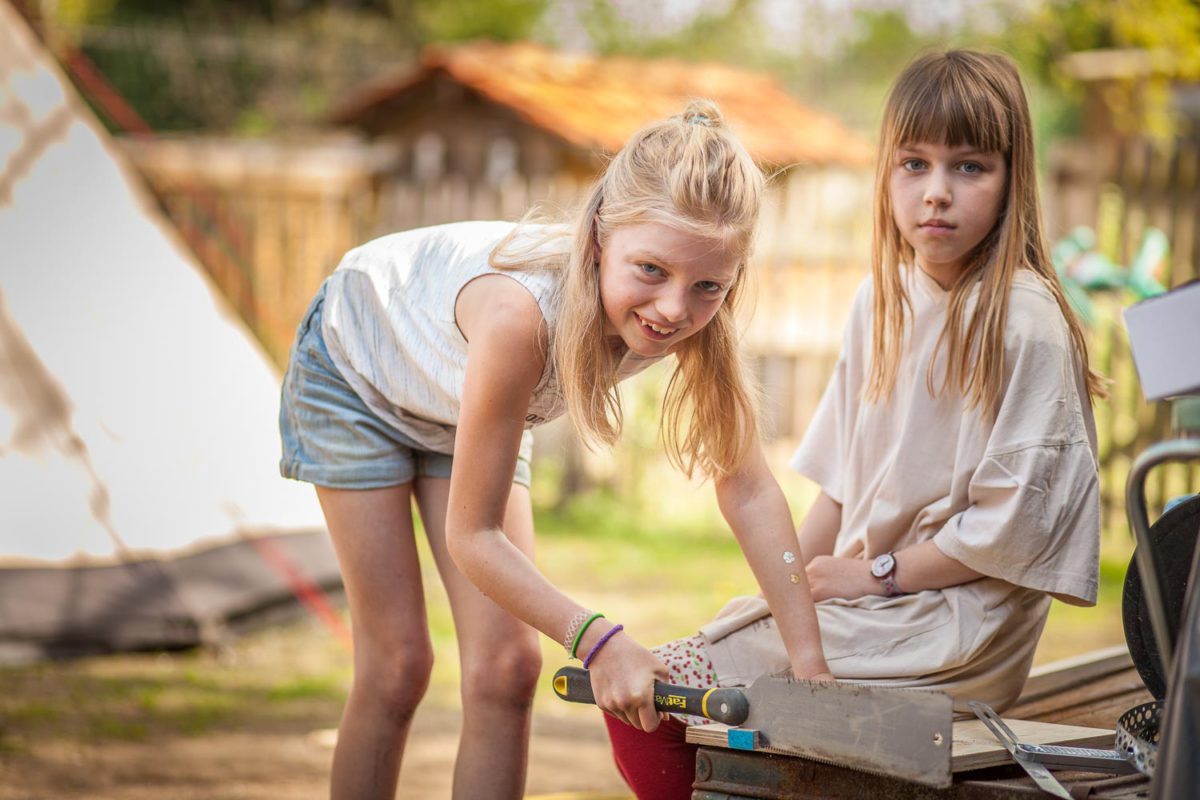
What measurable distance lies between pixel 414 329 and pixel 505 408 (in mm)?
396

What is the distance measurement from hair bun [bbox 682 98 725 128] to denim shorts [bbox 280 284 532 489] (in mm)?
646

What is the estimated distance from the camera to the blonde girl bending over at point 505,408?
1729 millimetres

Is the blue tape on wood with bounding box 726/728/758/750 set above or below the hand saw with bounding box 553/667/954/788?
below

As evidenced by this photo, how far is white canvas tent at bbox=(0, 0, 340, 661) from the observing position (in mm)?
4020

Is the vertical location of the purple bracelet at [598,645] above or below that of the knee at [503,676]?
above

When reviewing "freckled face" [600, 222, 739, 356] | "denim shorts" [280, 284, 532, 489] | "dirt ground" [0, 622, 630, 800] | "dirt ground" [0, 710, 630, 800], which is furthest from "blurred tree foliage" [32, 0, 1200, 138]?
"freckled face" [600, 222, 739, 356]

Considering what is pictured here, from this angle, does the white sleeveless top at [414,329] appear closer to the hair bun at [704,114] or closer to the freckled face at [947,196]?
the hair bun at [704,114]

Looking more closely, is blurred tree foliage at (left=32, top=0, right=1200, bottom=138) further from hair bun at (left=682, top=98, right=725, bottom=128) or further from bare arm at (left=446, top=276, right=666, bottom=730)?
bare arm at (left=446, top=276, right=666, bottom=730)

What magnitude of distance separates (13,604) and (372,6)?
14.5m

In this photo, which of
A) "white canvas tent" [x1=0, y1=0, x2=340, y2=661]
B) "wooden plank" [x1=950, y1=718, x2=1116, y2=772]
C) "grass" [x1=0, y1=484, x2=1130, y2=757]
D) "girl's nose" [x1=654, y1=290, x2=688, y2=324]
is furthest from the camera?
"white canvas tent" [x1=0, y1=0, x2=340, y2=661]

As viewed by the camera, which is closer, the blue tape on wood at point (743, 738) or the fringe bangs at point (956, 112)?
the blue tape on wood at point (743, 738)

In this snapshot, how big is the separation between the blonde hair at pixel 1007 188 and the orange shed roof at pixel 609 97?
528 cm

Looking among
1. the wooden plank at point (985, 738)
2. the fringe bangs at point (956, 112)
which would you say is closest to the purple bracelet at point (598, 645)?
the wooden plank at point (985, 738)

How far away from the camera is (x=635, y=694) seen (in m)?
1.63
